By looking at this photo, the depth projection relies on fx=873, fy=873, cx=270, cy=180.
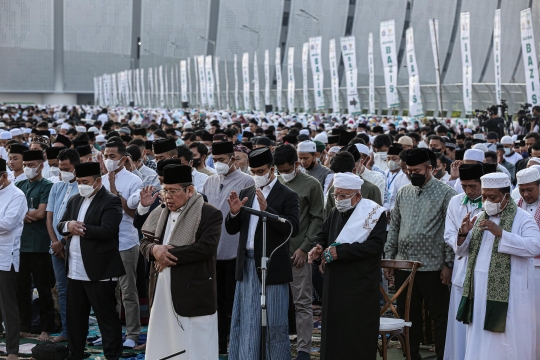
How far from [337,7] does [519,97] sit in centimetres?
3453

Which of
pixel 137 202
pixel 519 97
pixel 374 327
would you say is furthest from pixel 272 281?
pixel 519 97

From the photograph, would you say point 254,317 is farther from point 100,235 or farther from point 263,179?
point 100,235

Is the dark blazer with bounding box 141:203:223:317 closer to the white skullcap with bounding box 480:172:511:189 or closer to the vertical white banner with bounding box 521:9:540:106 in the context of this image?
the white skullcap with bounding box 480:172:511:189

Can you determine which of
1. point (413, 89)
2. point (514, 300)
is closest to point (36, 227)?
point (514, 300)

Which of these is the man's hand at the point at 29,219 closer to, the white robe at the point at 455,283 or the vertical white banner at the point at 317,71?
the white robe at the point at 455,283

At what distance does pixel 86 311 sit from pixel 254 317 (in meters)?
1.57

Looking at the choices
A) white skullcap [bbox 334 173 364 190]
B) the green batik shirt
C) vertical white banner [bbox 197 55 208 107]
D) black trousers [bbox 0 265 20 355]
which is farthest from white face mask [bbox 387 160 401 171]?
vertical white banner [bbox 197 55 208 107]

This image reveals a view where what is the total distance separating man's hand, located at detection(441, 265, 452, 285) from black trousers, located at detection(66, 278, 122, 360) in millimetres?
2708

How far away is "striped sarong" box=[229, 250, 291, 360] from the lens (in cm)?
651

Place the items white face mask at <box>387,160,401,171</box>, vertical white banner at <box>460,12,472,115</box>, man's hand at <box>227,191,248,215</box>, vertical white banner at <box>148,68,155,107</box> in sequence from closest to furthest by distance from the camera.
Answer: man's hand at <box>227,191,248,215</box>, white face mask at <box>387,160,401,171</box>, vertical white banner at <box>460,12,472,115</box>, vertical white banner at <box>148,68,155,107</box>

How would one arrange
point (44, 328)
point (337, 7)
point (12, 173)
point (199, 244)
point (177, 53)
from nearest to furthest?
point (199, 244)
point (44, 328)
point (12, 173)
point (337, 7)
point (177, 53)

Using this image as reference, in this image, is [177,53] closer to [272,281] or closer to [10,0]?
[10,0]

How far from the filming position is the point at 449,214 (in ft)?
22.3

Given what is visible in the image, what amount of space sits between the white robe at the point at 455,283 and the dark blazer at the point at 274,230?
1.19m
